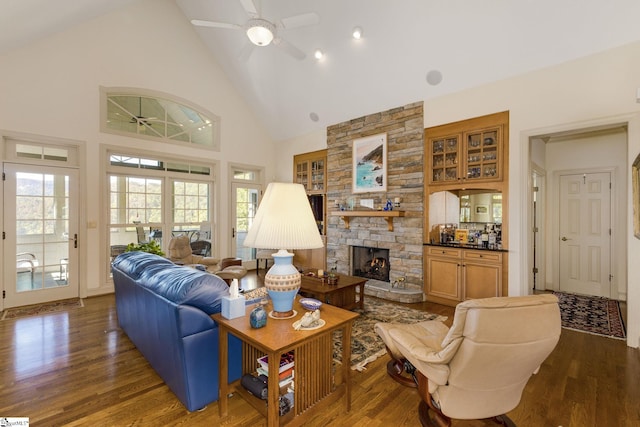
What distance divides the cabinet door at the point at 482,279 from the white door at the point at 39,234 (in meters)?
5.76

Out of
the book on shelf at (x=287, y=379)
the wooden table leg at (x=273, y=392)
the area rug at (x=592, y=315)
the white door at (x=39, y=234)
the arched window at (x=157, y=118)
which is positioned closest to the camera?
the wooden table leg at (x=273, y=392)

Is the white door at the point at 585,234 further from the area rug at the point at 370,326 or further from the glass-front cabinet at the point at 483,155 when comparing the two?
the area rug at the point at 370,326

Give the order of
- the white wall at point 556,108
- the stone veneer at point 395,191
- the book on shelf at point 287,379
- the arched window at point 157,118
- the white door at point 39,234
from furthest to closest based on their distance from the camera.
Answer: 1. the arched window at point 157,118
2. the stone veneer at point 395,191
3. the white door at point 39,234
4. the white wall at point 556,108
5. the book on shelf at point 287,379

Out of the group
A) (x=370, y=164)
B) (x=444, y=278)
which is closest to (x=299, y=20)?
(x=370, y=164)

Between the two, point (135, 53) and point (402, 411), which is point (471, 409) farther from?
point (135, 53)

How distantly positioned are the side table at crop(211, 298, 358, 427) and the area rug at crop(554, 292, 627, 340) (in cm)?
320

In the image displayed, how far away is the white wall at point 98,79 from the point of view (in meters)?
4.15

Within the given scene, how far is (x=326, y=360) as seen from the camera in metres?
2.02

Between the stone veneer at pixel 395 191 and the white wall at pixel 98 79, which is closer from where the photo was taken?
the white wall at pixel 98 79

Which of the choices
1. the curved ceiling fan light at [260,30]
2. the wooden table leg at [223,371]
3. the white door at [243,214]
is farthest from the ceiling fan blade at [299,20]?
the white door at [243,214]

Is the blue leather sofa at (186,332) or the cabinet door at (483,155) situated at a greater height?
the cabinet door at (483,155)

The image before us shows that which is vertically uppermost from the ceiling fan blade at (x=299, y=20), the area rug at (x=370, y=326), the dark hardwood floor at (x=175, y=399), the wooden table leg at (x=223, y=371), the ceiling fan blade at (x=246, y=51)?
the ceiling fan blade at (x=246, y=51)

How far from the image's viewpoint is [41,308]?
13.6 feet

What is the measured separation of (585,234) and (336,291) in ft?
14.0
